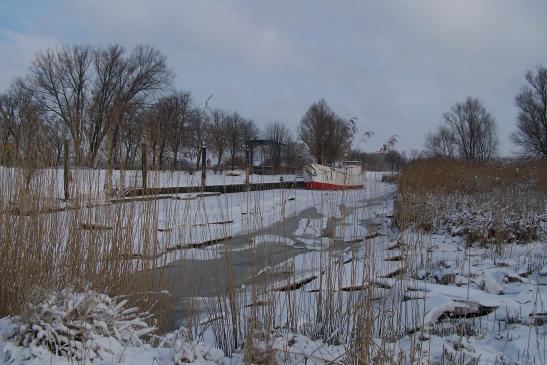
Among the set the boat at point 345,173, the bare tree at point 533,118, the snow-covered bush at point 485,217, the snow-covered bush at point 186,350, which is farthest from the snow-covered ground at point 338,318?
the bare tree at point 533,118

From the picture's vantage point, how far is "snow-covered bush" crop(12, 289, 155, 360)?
2652 millimetres

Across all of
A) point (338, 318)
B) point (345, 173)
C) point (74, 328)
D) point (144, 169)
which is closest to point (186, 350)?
point (74, 328)

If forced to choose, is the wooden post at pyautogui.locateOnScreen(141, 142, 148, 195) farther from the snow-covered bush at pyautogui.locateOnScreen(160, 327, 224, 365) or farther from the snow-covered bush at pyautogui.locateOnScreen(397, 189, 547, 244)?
the snow-covered bush at pyautogui.locateOnScreen(397, 189, 547, 244)

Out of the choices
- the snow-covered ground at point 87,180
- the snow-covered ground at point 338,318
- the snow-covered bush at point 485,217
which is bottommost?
the snow-covered ground at point 338,318

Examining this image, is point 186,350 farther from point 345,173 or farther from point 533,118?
point 533,118

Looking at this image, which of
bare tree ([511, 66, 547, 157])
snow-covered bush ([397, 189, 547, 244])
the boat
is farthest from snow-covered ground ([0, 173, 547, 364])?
bare tree ([511, 66, 547, 157])

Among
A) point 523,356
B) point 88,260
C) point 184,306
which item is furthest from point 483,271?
point 88,260

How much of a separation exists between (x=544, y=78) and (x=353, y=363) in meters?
50.3

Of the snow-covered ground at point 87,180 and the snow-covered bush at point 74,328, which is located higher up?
the snow-covered ground at point 87,180

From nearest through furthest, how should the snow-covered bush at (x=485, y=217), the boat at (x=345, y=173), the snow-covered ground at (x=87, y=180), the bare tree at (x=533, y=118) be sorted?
the snow-covered ground at (x=87, y=180) < the boat at (x=345, y=173) < the snow-covered bush at (x=485, y=217) < the bare tree at (x=533, y=118)

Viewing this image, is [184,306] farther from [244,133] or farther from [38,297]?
[244,133]

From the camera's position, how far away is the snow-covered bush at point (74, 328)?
104 inches

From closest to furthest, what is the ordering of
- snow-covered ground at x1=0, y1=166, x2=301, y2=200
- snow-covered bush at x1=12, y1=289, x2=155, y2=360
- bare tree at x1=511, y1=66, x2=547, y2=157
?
snow-covered bush at x1=12, y1=289, x2=155, y2=360
snow-covered ground at x1=0, y1=166, x2=301, y2=200
bare tree at x1=511, y1=66, x2=547, y2=157

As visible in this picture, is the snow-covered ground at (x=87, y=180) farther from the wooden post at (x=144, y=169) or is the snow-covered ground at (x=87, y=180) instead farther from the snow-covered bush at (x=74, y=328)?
the snow-covered bush at (x=74, y=328)
